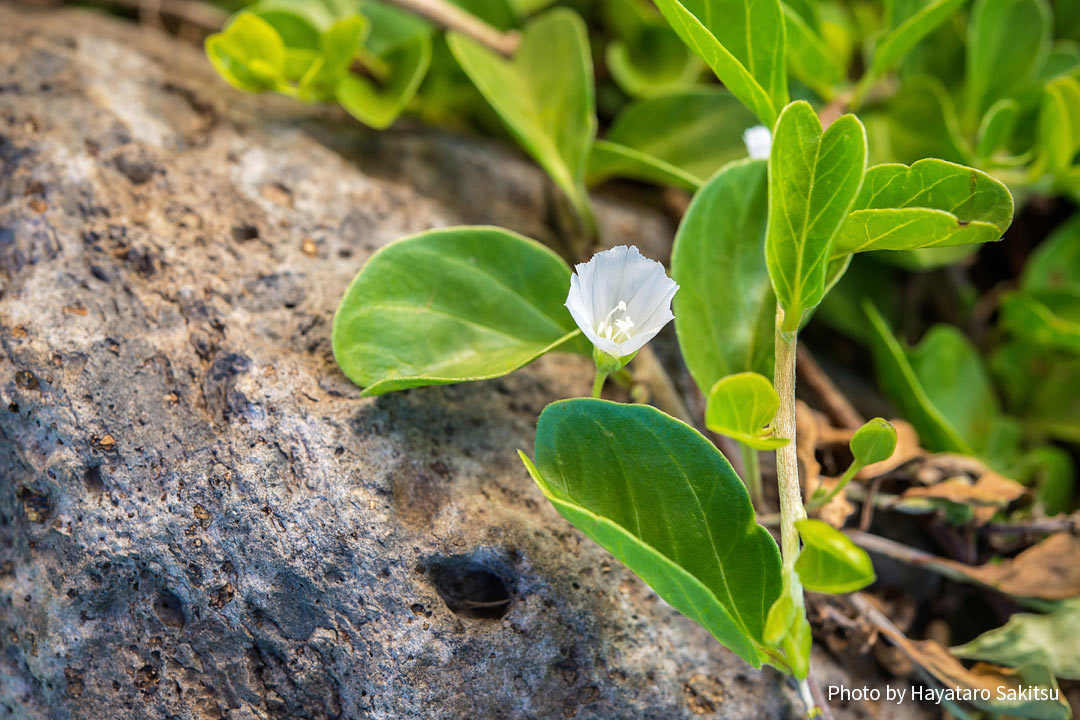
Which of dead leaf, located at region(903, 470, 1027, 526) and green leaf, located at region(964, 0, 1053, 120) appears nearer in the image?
dead leaf, located at region(903, 470, 1027, 526)

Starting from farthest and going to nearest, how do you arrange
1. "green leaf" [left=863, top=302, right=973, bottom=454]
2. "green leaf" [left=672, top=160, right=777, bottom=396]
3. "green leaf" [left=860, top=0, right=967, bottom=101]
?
"green leaf" [left=863, top=302, right=973, bottom=454], "green leaf" [left=860, top=0, right=967, bottom=101], "green leaf" [left=672, top=160, right=777, bottom=396]

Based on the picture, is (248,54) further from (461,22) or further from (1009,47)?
(1009,47)

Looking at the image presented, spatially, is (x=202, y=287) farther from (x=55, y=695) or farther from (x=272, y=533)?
(x=55, y=695)

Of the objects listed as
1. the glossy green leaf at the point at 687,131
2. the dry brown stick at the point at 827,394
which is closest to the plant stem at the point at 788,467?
the dry brown stick at the point at 827,394

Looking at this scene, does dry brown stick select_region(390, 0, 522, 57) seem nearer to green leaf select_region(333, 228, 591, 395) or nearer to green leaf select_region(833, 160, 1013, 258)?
green leaf select_region(333, 228, 591, 395)

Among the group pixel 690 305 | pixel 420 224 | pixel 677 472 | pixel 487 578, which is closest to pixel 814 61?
pixel 690 305

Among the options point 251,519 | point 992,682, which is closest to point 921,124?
point 992,682

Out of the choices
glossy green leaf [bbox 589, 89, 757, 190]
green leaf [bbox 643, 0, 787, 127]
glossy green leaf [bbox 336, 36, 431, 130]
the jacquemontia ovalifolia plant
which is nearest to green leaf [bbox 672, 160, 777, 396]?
the jacquemontia ovalifolia plant
